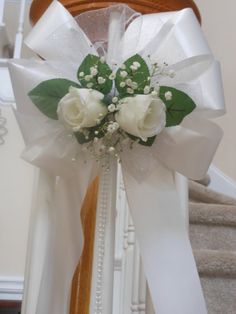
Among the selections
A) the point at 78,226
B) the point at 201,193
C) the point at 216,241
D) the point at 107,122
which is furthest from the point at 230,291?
the point at 107,122

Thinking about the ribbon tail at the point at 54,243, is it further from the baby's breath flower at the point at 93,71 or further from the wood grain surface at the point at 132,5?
the wood grain surface at the point at 132,5

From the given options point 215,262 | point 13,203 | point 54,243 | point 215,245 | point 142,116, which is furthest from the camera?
point 13,203

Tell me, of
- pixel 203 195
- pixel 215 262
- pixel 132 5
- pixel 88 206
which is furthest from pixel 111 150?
pixel 203 195

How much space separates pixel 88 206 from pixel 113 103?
22cm

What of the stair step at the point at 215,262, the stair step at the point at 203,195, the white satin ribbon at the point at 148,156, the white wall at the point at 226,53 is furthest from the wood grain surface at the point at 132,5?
the white wall at the point at 226,53

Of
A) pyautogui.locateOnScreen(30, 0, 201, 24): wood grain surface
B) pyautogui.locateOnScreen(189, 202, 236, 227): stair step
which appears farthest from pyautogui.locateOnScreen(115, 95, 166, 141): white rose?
pyautogui.locateOnScreen(189, 202, 236, 227): stair step

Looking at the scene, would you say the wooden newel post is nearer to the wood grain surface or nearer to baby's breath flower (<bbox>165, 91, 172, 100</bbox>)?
the wood grain surface

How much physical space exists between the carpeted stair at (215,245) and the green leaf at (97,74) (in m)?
0.86

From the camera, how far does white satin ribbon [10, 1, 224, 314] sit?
715 mm

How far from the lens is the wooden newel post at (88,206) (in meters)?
0.76

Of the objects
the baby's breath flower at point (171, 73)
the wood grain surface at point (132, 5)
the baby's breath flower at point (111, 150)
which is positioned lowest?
the baby's breath flower at point (111, 150)

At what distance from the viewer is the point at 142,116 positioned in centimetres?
66

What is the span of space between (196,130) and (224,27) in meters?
2.29

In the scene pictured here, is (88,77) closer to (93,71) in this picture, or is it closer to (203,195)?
(93,71)
